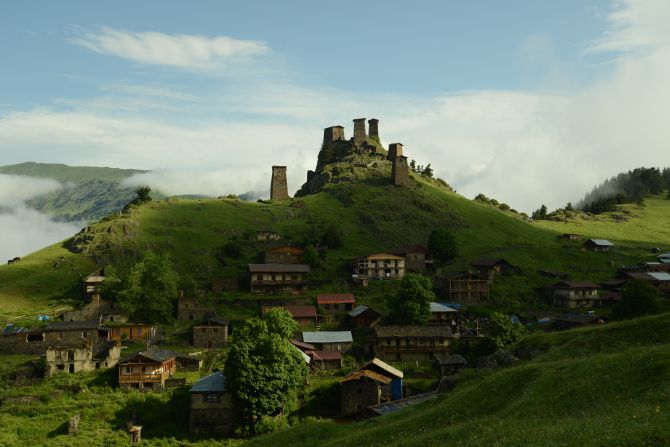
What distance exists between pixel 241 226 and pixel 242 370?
268 feet

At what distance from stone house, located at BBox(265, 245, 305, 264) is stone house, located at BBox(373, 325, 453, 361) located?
38.5 m

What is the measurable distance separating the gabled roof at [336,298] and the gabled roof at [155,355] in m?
29.7

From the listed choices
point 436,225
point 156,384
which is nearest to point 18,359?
point 156,384

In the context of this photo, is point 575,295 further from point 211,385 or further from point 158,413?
point 158,413

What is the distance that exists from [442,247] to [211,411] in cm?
7339

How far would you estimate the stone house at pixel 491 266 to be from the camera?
120 metres

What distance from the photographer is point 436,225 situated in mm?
161250

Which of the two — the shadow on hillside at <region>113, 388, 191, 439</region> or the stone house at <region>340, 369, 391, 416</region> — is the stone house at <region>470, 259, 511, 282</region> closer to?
the stone house at <region>340, 369, 391, 416</region>

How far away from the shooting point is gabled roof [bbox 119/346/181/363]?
72.7 m

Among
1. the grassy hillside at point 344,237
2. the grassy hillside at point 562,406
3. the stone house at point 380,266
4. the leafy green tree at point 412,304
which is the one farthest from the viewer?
the stone house at point 380,266

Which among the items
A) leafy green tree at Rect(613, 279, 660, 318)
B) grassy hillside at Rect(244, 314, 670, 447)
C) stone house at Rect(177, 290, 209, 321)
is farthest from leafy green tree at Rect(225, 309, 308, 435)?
leafy green tree at Rect(613, 279, 660, 318)

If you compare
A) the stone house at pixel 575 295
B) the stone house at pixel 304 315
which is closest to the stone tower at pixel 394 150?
the stone house at pixel 575 295

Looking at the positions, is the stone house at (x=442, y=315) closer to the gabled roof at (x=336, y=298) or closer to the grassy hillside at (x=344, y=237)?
the grassy hillside at (x=344, y=237)

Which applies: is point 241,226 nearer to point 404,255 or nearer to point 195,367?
point 404,255
